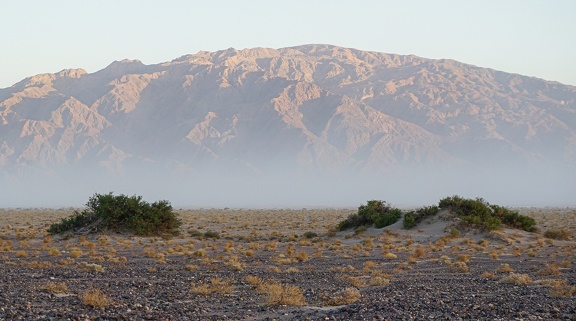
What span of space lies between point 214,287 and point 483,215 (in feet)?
86.8

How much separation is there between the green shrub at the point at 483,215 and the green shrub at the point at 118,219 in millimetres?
16279

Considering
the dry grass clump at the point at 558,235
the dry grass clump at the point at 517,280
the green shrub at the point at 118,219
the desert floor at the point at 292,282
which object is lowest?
the desert floor at the point at 292,282

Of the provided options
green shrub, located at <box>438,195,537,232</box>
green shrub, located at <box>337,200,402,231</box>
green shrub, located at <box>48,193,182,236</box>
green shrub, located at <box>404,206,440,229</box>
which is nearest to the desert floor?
green shrub, located at <box>438,195,537,232</box>

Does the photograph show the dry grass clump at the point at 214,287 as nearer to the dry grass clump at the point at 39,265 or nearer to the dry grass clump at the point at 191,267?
the dry grass clump at the point at 191,267

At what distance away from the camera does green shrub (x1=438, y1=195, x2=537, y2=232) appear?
1576 inches

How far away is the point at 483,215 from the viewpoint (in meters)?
41.6

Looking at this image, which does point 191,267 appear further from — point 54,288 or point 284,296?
point 284,296

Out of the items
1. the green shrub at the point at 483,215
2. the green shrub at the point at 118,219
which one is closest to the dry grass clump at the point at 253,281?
the green shrub at the point at 118,219

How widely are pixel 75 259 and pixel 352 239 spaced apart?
1742 centimetres

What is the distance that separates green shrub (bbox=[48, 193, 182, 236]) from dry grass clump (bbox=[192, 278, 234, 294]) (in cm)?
2161

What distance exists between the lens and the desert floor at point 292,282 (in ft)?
47.8

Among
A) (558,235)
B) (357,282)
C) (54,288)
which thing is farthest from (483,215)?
(54,288)

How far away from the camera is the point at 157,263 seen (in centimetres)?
2606

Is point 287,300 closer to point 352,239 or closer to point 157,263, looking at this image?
point 157,263
